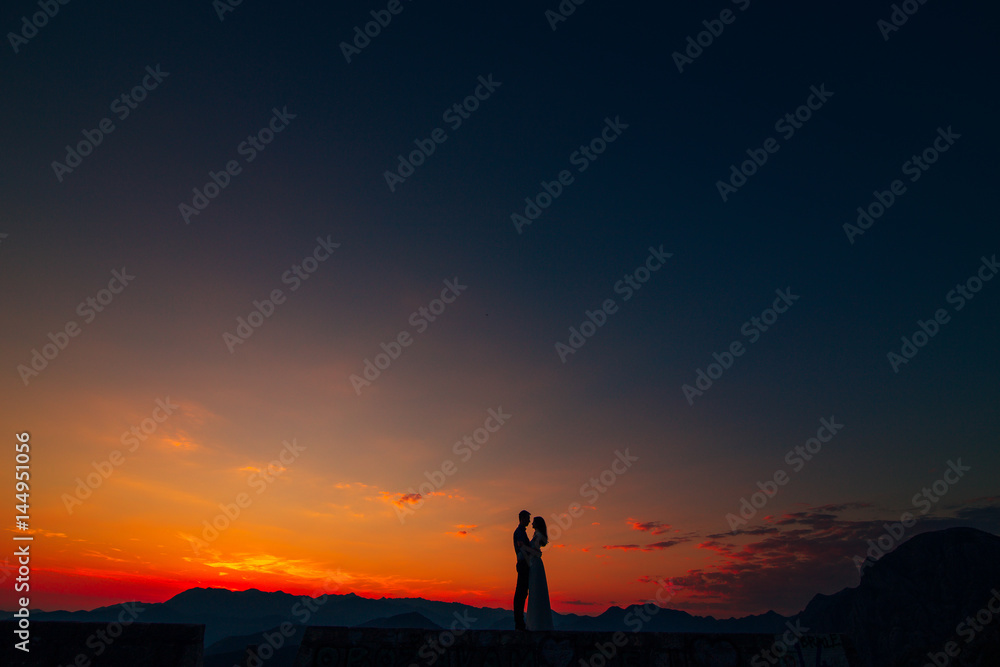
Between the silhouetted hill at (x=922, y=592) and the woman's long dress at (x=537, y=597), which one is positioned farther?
the silhouetted hill at (x=922, y=592)

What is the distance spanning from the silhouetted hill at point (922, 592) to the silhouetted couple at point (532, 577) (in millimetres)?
129508

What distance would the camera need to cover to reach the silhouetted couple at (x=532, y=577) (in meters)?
11.8

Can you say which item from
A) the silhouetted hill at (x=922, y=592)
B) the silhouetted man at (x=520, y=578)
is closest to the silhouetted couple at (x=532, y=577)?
the silhouetted man at (x=520, y=578)

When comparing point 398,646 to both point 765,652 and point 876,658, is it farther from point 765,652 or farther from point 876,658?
point 876,658

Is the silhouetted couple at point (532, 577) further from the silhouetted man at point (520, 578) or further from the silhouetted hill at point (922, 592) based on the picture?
the silhouetted hill at point (922, 592)

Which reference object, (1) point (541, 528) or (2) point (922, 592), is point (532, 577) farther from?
(2) point (922, 592)

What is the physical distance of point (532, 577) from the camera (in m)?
12.1

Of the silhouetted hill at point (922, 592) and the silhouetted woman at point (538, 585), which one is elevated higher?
the silhouetted hill at point (922, 592)

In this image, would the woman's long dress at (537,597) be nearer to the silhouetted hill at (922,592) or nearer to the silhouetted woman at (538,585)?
the silhouetted woman at (538,585)

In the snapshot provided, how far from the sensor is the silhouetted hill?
112 m

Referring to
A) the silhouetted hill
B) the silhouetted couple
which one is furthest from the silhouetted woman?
the silhouetted hill

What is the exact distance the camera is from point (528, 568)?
12.2 meters

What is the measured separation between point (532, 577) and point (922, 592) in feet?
519

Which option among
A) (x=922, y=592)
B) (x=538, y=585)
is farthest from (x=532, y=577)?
(x=922, y=592)
